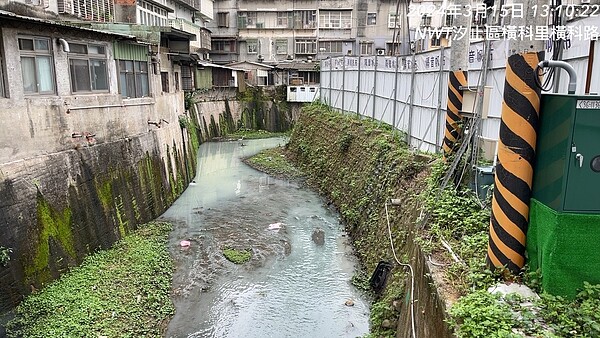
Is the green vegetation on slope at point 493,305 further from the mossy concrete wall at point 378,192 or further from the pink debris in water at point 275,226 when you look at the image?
the pink debris in water at point 275,226

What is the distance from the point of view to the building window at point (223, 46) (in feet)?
148

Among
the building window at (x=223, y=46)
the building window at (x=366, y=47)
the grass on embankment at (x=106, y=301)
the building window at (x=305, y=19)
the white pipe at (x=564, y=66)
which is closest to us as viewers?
the white pipe at (x=564, y=66)

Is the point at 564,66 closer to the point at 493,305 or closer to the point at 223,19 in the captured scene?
the point at 493,305

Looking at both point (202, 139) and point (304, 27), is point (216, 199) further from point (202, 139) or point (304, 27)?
point (304, 27)

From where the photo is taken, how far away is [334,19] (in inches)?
1730

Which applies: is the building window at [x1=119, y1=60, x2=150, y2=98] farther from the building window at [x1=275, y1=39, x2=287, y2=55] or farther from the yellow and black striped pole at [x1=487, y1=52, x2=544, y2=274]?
the building window at [x1=275, y1=39, x2=287, y2=55]

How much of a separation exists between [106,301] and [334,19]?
39.7 meters

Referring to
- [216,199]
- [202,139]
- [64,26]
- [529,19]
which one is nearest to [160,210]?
[216,199]

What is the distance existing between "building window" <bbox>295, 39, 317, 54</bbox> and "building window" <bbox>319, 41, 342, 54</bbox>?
2.19 feet

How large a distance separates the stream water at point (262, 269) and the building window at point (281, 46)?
1128 inches

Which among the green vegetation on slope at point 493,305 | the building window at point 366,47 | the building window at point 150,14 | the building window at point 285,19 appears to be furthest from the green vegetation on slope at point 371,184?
the building window at point 285,19

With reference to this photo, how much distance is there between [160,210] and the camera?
53.2 feet

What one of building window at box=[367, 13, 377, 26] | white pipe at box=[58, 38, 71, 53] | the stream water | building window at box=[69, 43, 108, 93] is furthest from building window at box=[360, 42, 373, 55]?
white pipe at box=[58, 38, 71, 53]

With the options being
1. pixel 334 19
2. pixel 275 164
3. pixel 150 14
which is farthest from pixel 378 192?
pixel 334 19
